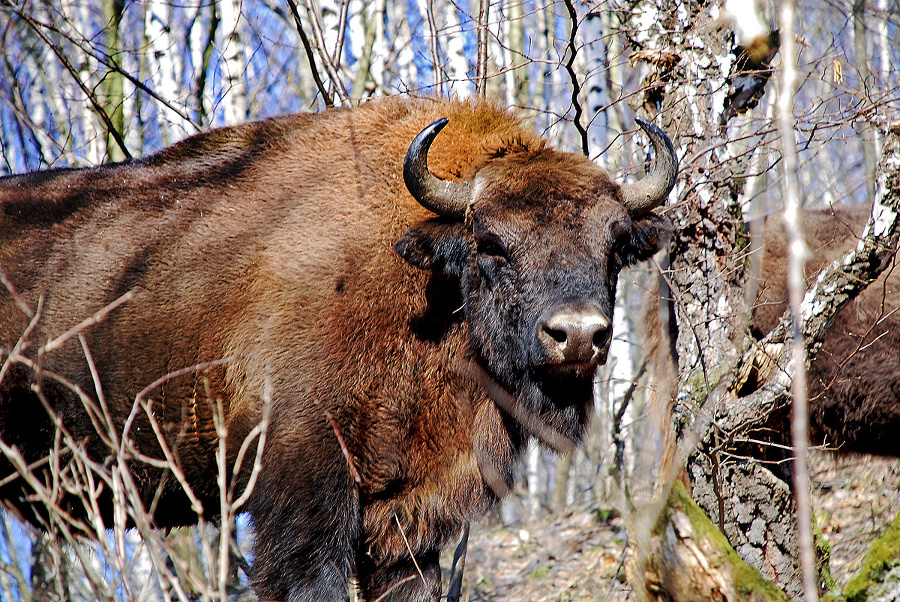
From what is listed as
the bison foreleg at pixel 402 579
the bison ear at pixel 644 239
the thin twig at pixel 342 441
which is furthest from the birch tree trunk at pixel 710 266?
the thin twig at pixel 342 441

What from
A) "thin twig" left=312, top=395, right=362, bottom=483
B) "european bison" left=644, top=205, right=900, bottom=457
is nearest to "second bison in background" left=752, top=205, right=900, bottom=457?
"european bison" left=644, top=205, right=900, bottom=457

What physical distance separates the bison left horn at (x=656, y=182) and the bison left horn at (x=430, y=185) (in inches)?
40.9

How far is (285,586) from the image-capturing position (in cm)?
405

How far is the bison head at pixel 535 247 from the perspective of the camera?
395 cm

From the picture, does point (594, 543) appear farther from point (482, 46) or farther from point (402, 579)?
point (482, 46)

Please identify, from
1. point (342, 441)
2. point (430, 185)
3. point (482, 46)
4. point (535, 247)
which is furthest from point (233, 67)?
point (342, 441)

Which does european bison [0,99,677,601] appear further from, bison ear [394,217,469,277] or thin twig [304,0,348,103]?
thin twig [304,0,348,103]

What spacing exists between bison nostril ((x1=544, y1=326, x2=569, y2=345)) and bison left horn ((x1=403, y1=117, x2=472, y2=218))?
95 cm

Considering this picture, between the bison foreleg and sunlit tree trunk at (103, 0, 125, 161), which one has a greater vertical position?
sunlit tree trunk at (103, 0, 125, 161)

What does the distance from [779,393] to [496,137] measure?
7.81ft

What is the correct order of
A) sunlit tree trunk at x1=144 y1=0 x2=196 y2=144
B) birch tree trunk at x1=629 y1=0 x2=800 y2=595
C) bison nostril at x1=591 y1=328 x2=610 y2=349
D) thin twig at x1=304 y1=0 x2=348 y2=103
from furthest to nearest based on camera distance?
sunlit tree trunk at x1=144 y1=0 x2=196 y2=144 → thin twig at x1=304 y1=0 x2=348 y2=103 → birch tree trunk at x1=629 y1=0 x2=800 y2=595 → bison nostril at x1=591 y1=328 x2=610 y2=349

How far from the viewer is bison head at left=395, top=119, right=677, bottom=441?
3.95 metres

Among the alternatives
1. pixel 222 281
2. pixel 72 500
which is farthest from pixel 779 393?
pixel 72 500

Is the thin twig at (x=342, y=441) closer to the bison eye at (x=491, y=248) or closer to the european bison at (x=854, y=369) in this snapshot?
the bison eye at (x=491, y=248)
